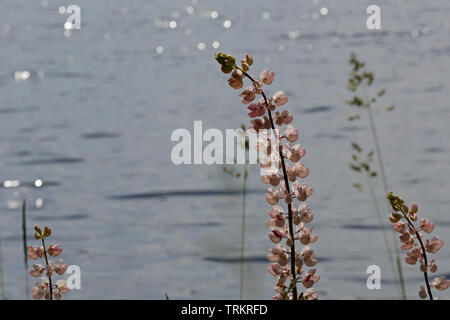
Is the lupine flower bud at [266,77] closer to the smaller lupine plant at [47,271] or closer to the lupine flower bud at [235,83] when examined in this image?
the lupine flower bud at [235,83]

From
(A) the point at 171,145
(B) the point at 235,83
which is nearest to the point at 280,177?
(B) the point at 235,83

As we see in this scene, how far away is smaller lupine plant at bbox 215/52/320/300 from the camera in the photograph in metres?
1.51

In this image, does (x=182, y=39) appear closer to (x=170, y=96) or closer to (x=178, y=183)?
(x=170, y=96)

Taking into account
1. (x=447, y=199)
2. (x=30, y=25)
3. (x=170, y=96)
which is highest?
(x=30, y=25)

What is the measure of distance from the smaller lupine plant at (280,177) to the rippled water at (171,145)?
32 cm

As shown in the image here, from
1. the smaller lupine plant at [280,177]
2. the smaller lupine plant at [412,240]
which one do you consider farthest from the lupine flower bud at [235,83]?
the smaller lupine plant at [412,240]

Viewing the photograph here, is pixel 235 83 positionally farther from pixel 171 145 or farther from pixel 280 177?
pixel 171 145

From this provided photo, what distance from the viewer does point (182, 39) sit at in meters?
30.4

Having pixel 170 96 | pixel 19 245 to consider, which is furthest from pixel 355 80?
pixel 170 96

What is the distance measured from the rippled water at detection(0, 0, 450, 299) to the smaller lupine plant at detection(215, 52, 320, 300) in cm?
32

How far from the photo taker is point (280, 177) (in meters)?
1.56

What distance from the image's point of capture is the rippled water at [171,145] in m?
8.24

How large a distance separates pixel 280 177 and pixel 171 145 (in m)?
12.6
